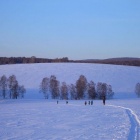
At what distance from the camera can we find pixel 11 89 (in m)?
106

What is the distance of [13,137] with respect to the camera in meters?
15.2

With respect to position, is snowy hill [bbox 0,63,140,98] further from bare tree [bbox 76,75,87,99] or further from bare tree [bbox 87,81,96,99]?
bare tree [bbox 76,75,87,99]

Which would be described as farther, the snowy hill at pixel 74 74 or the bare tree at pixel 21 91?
the snowy hill at pixel 74 74

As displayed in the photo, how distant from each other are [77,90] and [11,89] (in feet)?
74.8

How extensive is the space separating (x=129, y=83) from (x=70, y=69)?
2725 cm

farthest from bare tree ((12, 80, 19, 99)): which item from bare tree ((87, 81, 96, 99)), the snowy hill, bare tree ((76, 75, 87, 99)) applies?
bare tree ((87, 81, 96, 99))

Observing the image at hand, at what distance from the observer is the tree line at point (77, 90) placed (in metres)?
99.7

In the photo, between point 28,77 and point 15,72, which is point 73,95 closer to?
point 28,77

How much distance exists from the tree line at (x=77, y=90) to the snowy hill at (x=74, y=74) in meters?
3.64

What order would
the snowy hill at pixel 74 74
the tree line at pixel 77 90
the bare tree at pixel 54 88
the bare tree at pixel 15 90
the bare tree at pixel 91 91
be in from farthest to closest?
1. the snowy hill at pixel 74 74
2. the bare tree at pixel 54 88
3. the bare tree at pixel 15 90
4. the tree line at pixel 77 90
5. the bare tree at pixel 91 91

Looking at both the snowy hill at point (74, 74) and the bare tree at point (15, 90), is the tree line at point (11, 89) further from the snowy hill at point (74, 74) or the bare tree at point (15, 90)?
the snowy hill at point (74, 74)

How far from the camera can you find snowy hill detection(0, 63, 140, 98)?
11057 cm

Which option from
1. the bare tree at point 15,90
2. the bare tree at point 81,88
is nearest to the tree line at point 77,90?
the bare tree at point 81,88

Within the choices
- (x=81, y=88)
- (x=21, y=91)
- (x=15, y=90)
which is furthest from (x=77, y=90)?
(x=15, y=90)
